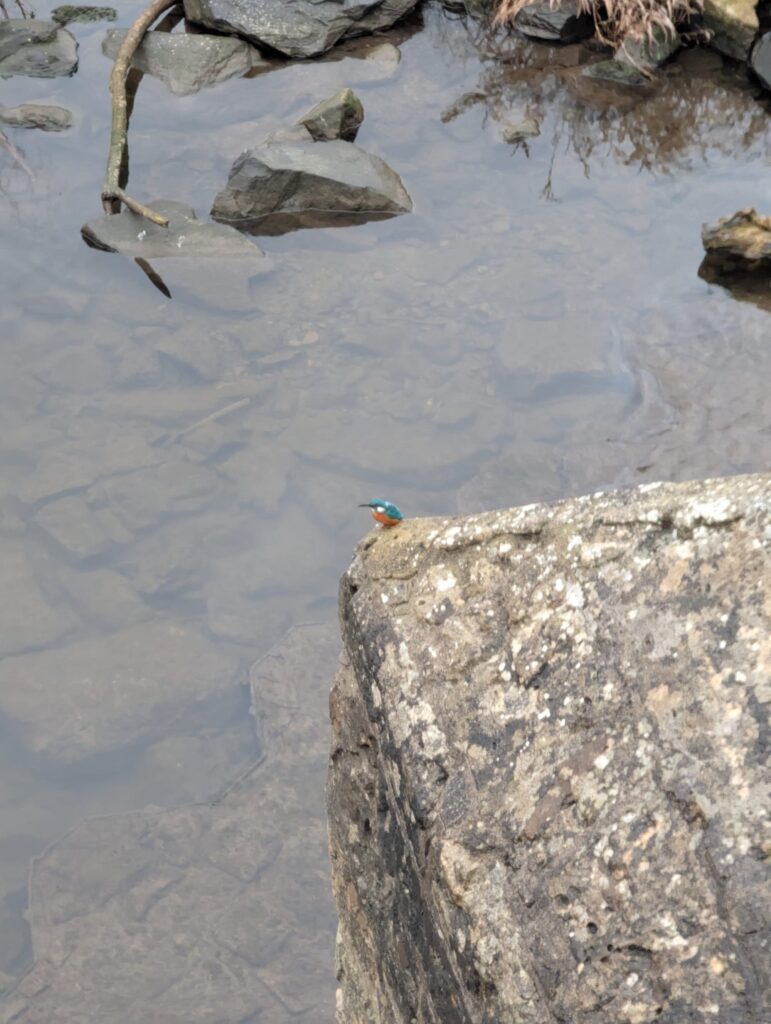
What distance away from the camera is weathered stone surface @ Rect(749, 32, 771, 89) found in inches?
377

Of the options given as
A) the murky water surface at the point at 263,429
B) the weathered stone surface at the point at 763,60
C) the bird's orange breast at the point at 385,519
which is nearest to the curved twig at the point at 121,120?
the murky water surface at the point at 263,429

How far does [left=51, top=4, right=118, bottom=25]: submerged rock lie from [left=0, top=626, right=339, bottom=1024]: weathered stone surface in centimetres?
811

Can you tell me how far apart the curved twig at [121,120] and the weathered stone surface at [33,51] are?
0.65 meters

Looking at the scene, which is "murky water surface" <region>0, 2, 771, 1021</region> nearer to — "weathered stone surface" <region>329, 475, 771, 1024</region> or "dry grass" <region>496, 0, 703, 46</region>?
"dry grass" <region>496, 0, 703, 46</region>

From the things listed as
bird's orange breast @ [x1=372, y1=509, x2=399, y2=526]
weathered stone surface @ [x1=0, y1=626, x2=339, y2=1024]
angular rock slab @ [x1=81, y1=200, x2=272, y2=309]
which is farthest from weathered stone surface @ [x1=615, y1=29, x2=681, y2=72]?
bird's orange breast @ [x1=372, y1=509, x2=399, y2=526]

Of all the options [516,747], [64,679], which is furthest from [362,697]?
[64,679]

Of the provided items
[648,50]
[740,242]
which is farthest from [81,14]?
[740,242]

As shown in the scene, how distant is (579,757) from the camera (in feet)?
7.42

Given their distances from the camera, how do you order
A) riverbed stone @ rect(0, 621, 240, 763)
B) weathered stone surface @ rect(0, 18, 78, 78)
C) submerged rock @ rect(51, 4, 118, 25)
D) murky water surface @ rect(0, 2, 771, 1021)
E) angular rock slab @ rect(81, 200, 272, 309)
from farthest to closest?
submerged rock @ rect(51, 4, 118, 25) < weathered stone surface @ rect(0, 18, 78, 78) < angular rock slab @ rect(81, 200, 272, 309) < riverbed stone @ rect(0, 621, 240, 763) < murky water surface @ rect(0, 2, 771, 1021)

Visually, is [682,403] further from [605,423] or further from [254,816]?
[254,816]

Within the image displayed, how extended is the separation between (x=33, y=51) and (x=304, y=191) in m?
3.62

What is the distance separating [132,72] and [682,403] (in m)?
6.35

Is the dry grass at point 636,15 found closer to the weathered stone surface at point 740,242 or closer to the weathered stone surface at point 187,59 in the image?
the weathered stone surface at point 187,59

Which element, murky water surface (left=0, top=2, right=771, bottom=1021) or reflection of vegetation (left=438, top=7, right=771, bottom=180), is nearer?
murky water surface (left=0, top=2, right=771, bottom=1021)
